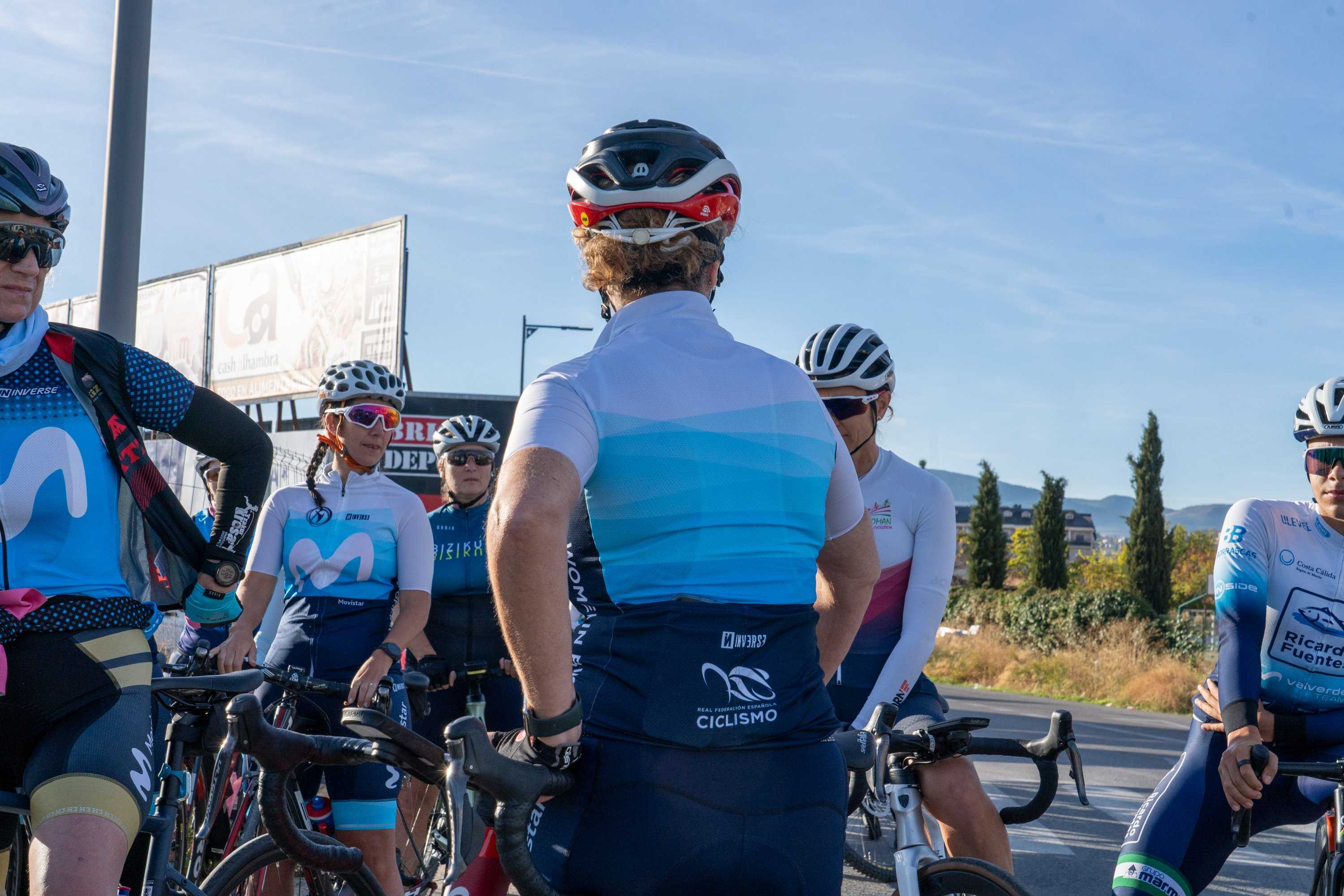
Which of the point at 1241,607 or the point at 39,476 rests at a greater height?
the point at 39,476

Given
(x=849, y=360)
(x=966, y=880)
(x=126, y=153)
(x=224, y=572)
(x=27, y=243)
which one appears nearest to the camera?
(x=27, y=243)

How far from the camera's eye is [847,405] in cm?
482

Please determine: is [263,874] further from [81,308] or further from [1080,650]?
[81,308]

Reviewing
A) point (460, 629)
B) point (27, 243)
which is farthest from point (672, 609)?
point (460, 629)

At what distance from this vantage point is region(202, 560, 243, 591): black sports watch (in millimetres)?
3576

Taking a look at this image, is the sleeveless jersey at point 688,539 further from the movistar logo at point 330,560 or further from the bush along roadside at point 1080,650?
the bush along roadside at point 1080,650

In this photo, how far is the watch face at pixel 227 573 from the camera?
3594mm

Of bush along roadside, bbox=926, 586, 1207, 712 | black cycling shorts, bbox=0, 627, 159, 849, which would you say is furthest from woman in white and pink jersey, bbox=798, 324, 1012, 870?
bush along roadside, bbox=926, 586, 1207, 712

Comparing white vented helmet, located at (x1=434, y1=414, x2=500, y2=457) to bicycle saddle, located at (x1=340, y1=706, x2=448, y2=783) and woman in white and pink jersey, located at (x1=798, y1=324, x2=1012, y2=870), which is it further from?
bicycle saddle, located at (x1=340, y1=706, x2=448, y2=783)

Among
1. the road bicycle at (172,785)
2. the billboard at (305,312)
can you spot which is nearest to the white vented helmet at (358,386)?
the road bicycle at (172,785)

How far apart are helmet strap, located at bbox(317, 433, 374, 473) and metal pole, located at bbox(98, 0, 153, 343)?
1222mm

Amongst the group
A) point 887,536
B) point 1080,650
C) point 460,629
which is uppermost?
point 887,536

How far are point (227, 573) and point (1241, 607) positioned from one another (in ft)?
10.0

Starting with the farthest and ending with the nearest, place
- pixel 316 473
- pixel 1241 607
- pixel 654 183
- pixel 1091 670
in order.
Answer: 1. pixel 1091 670
2. pixel 316 473
3. pixel 1241 607
4. pixel 654 183
